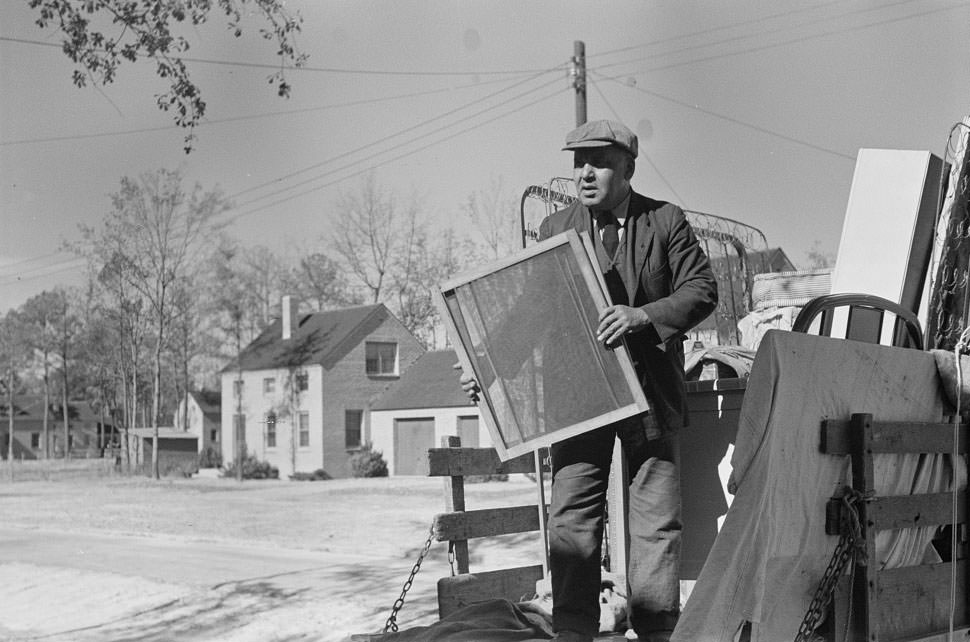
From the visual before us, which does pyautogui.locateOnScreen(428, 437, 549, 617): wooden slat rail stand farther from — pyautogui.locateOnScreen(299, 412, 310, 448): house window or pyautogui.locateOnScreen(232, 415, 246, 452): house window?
pyautogui.locateOnScreen(232, 415, 246, 452): house window

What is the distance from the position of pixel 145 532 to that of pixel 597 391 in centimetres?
1719

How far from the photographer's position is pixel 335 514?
74.3 ft

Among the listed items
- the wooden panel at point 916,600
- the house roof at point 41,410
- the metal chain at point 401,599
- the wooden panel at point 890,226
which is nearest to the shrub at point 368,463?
the wooden panel at point 890,226

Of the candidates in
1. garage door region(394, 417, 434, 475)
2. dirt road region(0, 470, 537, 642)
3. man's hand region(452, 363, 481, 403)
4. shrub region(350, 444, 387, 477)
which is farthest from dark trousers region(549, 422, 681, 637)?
shrub region(350, 444, 387, 477)

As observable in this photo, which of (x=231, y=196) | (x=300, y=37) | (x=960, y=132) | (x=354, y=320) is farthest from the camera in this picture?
(x=354, y=320)

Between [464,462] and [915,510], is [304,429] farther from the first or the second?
[915,510]

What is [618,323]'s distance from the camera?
123 inches

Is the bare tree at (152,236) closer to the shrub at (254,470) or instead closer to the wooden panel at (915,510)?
the shrub at (254,470)

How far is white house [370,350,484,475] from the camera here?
1759 inches

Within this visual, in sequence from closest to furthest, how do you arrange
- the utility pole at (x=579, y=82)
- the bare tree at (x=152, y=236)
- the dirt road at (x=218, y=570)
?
the dirt road at (x=218, y=570) → the utility pole at (x=579, y=82) → the bare tree at (x=152, y=236)

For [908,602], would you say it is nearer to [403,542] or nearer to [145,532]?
[403,542]

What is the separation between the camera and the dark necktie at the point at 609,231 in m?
3.55

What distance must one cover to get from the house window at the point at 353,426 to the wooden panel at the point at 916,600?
48140 millimetres

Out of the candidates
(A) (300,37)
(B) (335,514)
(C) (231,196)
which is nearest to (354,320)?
(C) (231,196)
